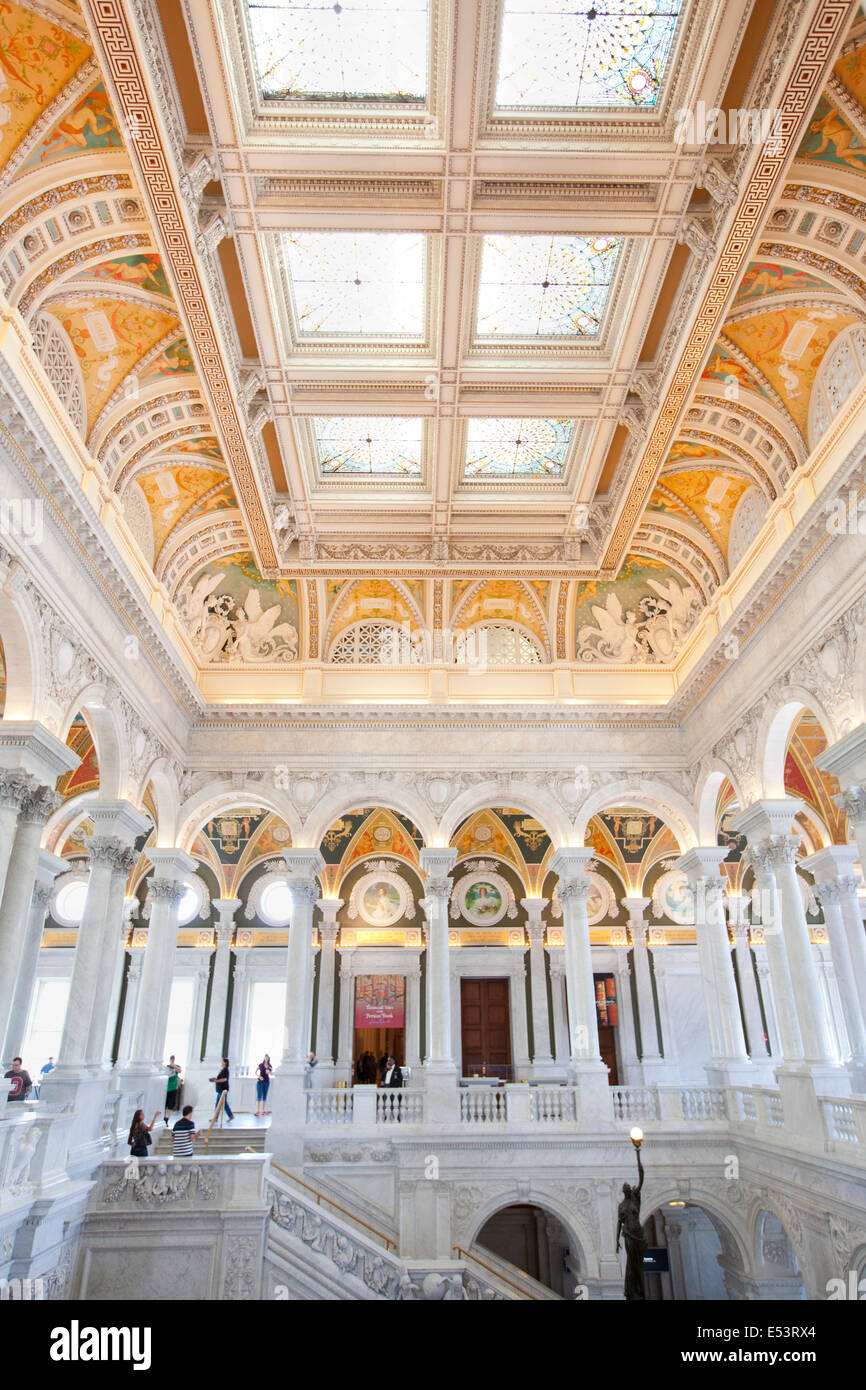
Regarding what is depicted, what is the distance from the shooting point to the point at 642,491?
13977 mm

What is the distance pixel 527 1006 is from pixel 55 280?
59.4 feet

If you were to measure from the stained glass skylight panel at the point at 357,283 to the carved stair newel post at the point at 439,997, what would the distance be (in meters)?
9.14

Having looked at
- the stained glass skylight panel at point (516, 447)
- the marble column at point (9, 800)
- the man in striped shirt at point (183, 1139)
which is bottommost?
the man in striped shirt at point (183, 1139)

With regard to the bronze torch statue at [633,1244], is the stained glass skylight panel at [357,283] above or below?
above

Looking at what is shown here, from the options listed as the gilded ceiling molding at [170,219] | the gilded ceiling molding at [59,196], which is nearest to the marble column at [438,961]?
the gilded ceiling molding at [170,219]

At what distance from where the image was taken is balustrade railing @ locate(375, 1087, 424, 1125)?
14500 millimetres

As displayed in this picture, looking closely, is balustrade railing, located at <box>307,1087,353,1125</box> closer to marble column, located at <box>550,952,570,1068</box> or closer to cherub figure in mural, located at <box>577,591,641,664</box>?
marble column, located at <box>550,952,570,1068</box>

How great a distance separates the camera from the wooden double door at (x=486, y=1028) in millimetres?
21047

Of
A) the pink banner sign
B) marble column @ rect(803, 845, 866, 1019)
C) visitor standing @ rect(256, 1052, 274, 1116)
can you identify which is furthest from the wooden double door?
marble column @ rect(803, 845, 866, 1019)

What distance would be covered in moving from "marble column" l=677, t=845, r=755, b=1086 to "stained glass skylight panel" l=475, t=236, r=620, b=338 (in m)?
9.93

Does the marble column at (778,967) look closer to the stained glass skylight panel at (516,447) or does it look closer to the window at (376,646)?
the stained glass skylight panel at (516,447)

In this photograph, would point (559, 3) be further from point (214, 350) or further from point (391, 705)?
point (391, 705)

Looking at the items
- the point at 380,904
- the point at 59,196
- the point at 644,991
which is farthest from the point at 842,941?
the point at 59,196

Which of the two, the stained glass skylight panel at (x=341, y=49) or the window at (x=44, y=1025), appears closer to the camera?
the stained glass skylight panel at (x=341, y=49)
